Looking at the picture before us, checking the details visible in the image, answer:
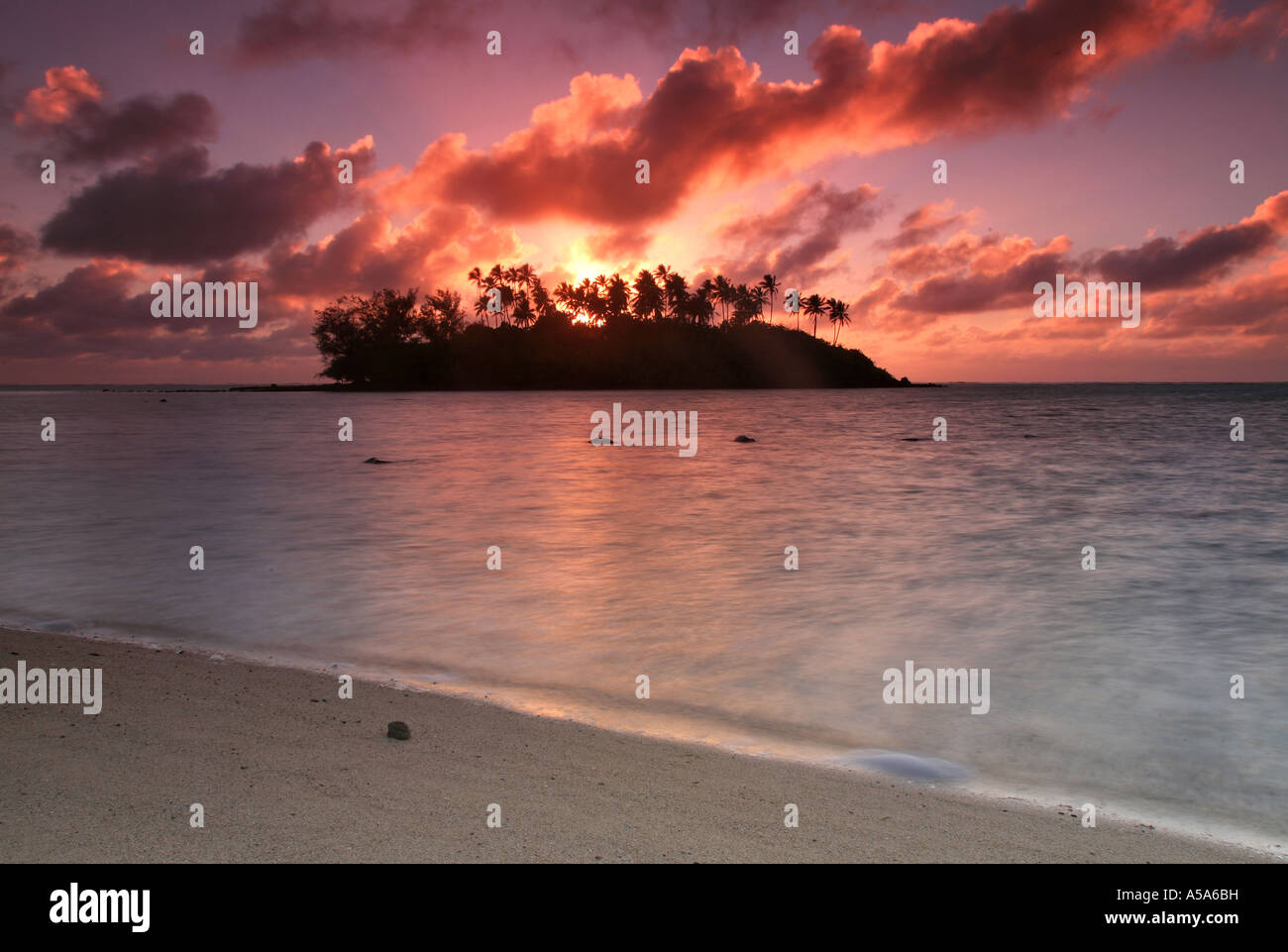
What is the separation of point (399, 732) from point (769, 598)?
242 inches

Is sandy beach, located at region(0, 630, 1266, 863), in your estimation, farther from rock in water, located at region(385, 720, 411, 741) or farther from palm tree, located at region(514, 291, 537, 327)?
palm tree, located at region(514, 291, 537, 327)

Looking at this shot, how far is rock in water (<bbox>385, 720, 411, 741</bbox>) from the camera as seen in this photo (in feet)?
16.0

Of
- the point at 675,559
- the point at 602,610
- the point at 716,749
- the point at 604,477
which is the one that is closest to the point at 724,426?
the point at 604,477

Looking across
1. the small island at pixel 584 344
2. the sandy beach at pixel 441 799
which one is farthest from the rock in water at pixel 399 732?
the small island at pixel 584 344

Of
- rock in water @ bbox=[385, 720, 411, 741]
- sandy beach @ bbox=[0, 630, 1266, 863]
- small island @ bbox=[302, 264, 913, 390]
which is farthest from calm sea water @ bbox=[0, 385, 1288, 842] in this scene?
small island @ bbox=[302, 264, 913, 390]

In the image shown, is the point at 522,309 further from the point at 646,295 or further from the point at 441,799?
the point at 441,799

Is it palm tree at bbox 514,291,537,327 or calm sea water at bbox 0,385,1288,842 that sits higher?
palm tree at bbox 514,291,537,327

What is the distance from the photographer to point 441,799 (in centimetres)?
402

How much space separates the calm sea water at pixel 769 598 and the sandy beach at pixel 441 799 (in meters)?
0.82

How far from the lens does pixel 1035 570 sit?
1211 cm

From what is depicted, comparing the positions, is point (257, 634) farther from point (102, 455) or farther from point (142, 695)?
point (102, 455)

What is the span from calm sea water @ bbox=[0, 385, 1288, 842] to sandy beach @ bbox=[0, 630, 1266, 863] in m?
0.82

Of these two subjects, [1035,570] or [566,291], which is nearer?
[1035,570]
